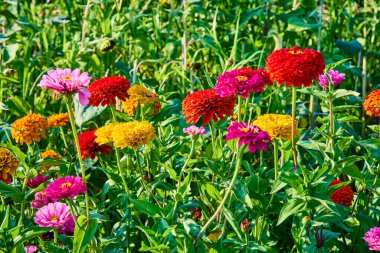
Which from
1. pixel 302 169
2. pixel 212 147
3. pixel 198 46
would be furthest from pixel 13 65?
pixel 302 169

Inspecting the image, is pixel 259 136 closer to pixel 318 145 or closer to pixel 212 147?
pixel 318 145

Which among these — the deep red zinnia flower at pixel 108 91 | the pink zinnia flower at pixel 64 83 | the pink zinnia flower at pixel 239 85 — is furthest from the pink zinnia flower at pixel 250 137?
the deep red zinnia flower at pixel 108 91

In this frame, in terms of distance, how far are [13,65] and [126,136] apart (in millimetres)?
1725

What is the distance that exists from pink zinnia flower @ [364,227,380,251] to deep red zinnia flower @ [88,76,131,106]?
2.49 feet

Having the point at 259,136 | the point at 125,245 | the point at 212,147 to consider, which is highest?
the point at 259,136

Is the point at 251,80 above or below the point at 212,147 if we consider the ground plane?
above

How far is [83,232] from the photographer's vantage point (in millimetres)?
1487

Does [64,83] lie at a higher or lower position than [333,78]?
higher

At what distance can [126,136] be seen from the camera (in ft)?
5.17

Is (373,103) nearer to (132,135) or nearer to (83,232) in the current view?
(132,135)

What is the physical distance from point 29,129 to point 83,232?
668mm

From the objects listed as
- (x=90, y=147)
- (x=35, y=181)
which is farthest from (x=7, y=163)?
(x=90, y=147)

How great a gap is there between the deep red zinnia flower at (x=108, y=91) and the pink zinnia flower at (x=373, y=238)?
760 mm

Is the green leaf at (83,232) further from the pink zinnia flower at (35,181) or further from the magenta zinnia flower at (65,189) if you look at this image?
the pink zinnia flower at (35,181)
